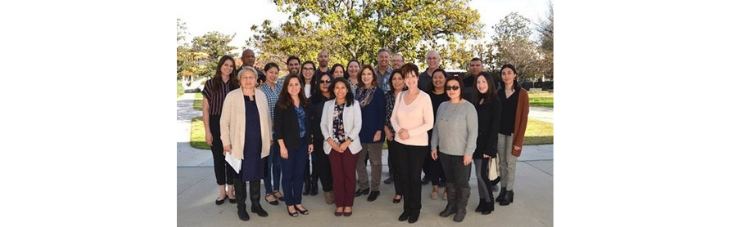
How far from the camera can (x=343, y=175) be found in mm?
4457

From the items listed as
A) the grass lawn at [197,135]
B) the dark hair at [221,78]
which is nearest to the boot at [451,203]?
the dark hair at [221,78]

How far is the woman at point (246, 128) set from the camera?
4.10 meters

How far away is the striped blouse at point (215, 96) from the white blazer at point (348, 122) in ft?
3.72

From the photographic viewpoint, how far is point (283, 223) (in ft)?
14.2

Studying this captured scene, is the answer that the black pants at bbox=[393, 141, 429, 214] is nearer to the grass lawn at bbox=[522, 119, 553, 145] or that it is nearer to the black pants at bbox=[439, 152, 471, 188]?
the black pants at bbox=[439, 152, 471, 188]

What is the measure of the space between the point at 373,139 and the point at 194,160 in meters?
4.59

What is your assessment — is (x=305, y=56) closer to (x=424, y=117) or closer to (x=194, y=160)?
(x=194, y=160)

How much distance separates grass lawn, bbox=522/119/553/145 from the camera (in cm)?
986

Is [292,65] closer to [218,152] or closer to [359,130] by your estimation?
[218,152]

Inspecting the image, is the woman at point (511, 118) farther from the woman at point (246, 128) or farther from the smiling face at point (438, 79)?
the woman at point (246, 128)

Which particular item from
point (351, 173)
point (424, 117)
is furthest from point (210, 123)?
point (424, 117)

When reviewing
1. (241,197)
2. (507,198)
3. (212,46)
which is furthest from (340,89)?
(212,46)

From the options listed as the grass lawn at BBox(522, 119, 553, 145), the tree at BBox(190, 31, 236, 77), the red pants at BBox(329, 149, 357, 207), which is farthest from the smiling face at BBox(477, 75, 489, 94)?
the tree at BBox(190, 31, 236, 77)

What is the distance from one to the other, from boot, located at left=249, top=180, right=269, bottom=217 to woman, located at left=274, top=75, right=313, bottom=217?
265 millimetres
